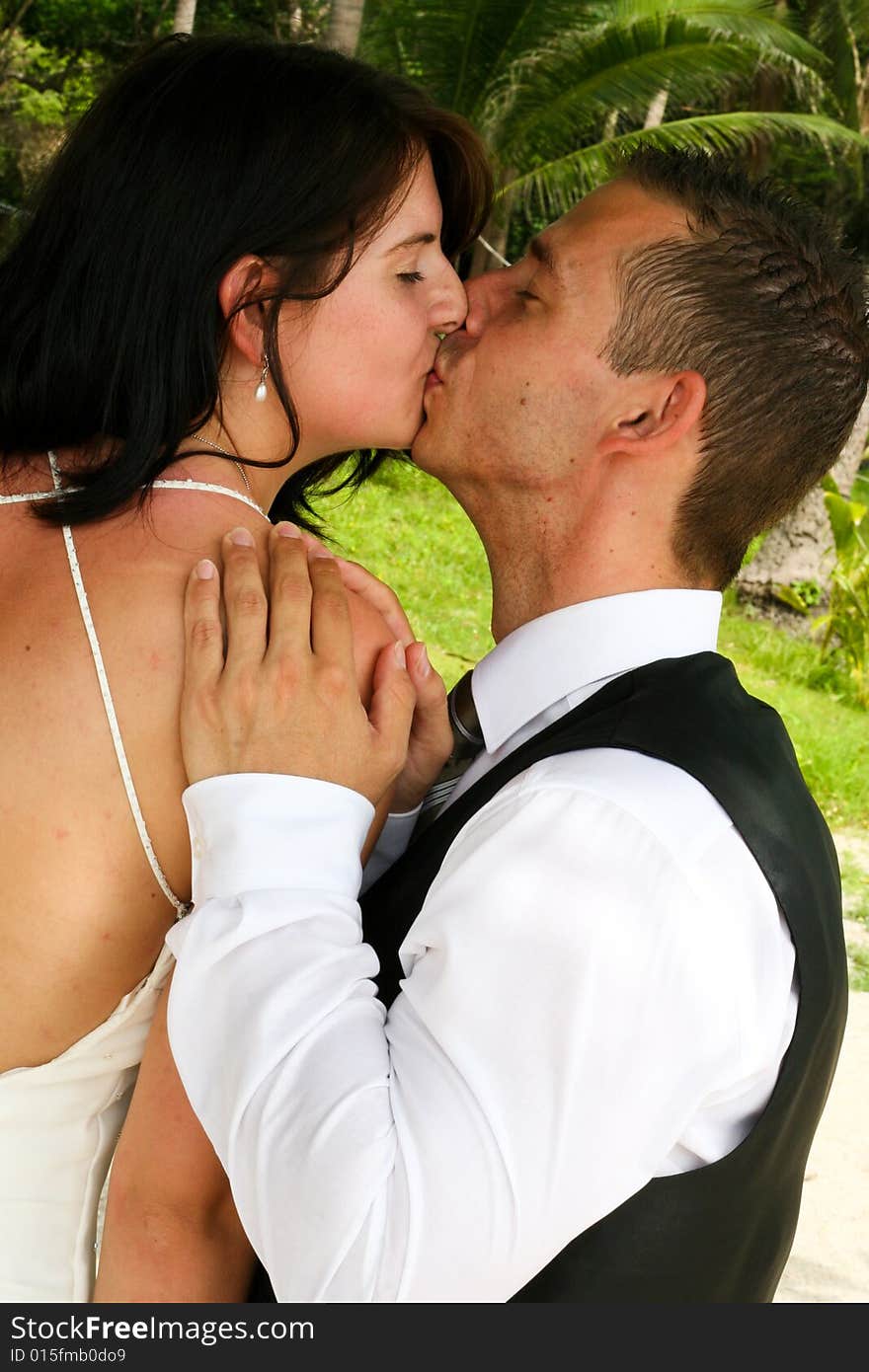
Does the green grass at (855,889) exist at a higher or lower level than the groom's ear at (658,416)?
lower

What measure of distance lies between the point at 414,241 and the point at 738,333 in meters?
0.57

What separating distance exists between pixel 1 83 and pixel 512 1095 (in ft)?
68.0

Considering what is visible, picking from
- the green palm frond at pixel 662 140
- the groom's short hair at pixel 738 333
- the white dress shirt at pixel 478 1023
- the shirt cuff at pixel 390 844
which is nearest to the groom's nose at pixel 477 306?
the groom's short hair at pixel 738 333

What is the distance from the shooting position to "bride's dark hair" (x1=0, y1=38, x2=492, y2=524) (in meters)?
1.97

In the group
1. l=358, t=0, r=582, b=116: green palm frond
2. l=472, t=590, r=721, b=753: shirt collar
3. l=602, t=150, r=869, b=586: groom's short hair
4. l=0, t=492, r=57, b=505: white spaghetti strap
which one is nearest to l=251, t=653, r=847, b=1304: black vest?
l=472, t=590, r=721, b=753: shirt collar

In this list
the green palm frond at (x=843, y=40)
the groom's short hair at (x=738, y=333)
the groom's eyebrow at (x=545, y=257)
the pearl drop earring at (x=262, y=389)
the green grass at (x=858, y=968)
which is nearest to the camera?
the pearl drop earring at (x=262, y=389)

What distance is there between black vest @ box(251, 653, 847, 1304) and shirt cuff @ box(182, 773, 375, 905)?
0.79 ft

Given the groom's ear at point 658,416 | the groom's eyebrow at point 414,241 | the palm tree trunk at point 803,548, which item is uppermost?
the groom's eyebrow at point 414,241

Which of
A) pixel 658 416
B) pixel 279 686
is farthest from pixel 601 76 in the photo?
pixel 279 686

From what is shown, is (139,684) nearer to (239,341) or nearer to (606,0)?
(239,341)

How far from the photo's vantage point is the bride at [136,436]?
5.81 ft

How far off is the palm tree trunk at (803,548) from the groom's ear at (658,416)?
9.84m

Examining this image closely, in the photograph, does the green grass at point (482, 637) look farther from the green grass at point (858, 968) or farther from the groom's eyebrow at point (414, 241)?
the groom's eyebrow at point (414, 241)

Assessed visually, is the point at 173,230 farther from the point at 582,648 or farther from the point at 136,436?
the point at 582,648
